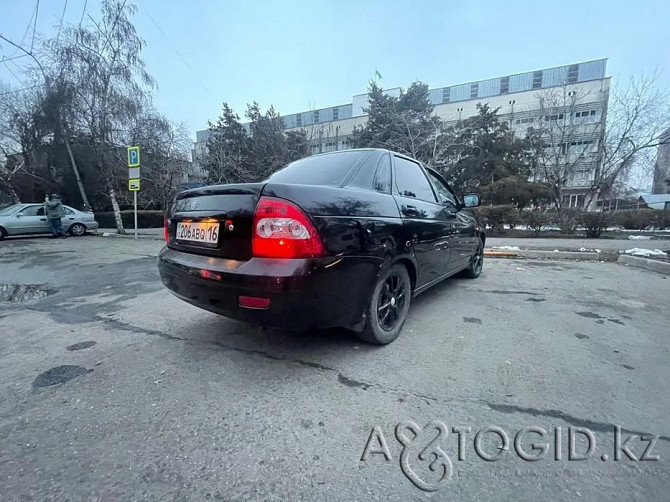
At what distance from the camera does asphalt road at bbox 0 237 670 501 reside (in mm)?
1336

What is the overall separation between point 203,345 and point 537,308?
3.54m

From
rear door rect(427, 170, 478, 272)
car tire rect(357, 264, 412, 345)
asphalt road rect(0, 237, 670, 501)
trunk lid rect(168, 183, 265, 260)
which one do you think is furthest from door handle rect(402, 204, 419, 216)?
trunk lid rect(168, 183, 265, 260)

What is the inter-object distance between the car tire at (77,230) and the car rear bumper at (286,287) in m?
13.9

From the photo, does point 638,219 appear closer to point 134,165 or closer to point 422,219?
point 422,219

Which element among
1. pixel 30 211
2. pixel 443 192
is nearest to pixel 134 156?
pixel 30 211

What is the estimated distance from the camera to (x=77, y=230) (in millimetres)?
12781

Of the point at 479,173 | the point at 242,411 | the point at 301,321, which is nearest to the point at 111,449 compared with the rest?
the point at 242,411

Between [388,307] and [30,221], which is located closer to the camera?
[388,307]

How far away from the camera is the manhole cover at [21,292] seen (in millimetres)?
4035

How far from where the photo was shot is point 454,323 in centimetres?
311

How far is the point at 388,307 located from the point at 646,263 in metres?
6.34

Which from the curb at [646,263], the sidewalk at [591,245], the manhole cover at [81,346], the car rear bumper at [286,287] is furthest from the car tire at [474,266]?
the manhole cover at [81,346]

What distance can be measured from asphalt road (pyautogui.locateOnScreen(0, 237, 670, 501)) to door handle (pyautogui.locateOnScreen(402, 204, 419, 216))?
42.7 inches

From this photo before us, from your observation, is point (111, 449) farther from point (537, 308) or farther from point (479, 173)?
point (479, 173)
